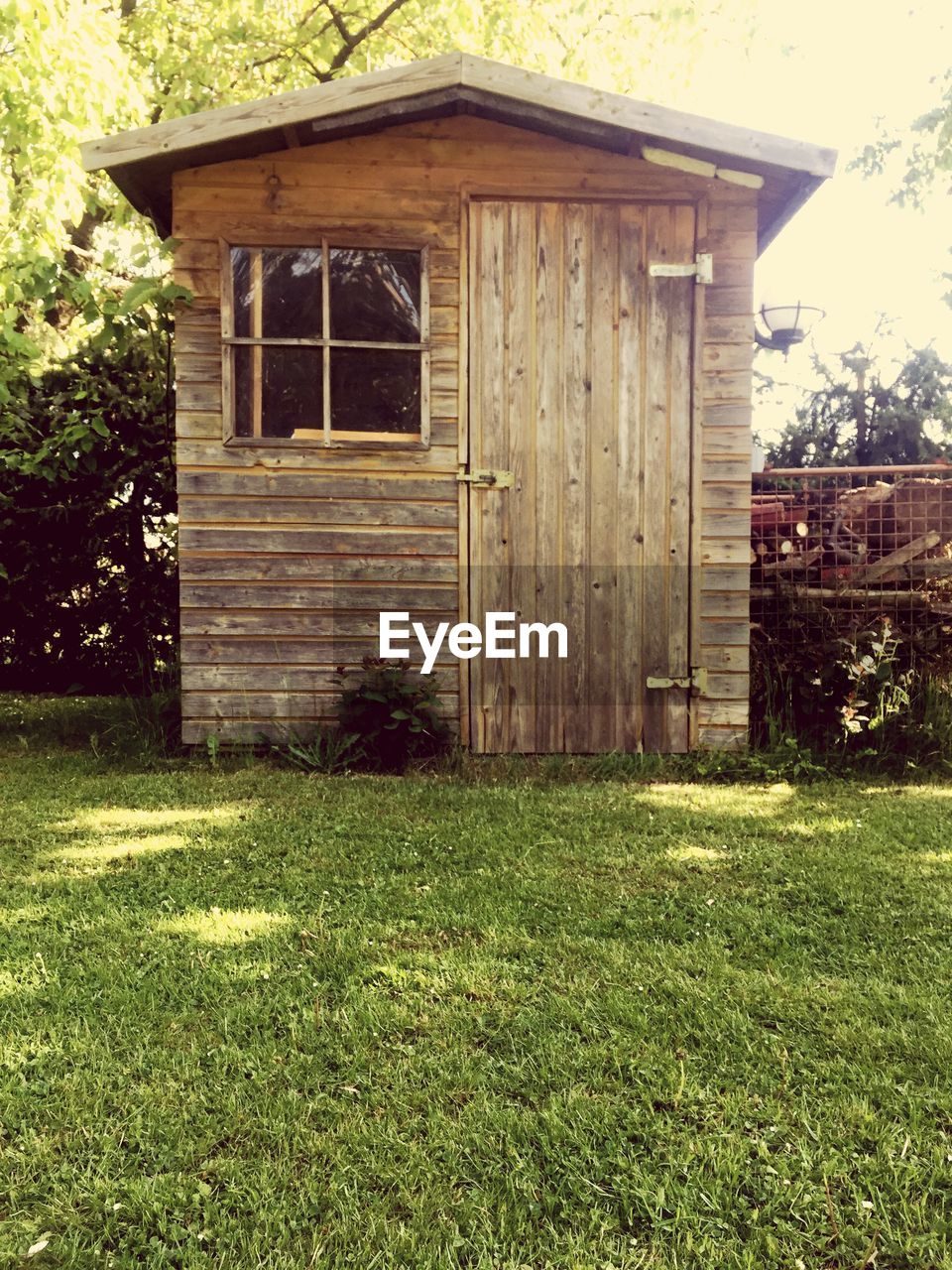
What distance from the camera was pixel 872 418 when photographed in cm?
1106

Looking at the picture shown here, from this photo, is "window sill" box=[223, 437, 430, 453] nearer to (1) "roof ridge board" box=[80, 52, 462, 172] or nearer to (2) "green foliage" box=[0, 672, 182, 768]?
(1) "roof ridge board" box=[80, 52, 462, 172]

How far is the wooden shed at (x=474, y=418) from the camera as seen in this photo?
516 cm

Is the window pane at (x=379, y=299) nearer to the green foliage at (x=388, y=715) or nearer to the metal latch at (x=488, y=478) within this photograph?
the metal latch at (x=488, y=478)

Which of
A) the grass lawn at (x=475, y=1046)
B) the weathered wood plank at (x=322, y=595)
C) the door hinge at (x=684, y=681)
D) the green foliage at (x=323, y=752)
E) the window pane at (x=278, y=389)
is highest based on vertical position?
the window pane at (x=278, y=389)

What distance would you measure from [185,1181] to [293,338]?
442cm

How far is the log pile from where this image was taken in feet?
18.4

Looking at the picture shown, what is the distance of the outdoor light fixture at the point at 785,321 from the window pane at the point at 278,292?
461cm

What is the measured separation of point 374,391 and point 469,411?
556 millimetres

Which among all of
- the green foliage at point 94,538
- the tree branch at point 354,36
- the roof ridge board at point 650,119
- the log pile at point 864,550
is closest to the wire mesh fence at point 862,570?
the log pile at point 864,550

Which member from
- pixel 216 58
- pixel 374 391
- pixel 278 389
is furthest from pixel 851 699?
pixel 216 58

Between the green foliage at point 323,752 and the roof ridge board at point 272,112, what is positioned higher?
the roof ridge board at point 272,112

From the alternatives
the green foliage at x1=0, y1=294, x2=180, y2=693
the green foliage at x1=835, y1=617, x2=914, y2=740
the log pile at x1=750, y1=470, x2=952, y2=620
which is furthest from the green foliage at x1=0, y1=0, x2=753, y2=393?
the green foliage at x1=835, y1=617, x2=914, y2=740

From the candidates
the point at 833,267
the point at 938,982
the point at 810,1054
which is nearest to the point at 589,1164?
the point at 810,1054

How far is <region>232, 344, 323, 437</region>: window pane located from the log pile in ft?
8.99
